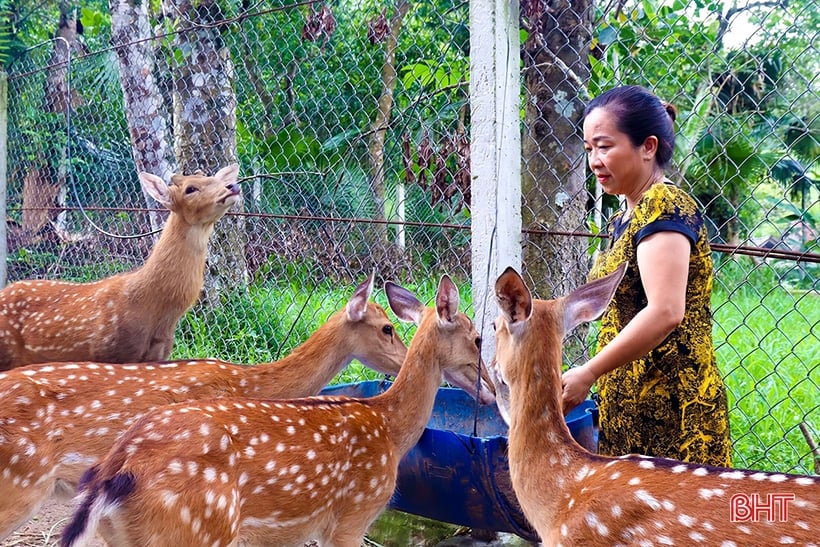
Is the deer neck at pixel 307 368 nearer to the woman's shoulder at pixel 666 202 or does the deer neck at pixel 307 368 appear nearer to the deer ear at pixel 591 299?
the deer ear at pixel 591 299

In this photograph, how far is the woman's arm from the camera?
259 centimetres

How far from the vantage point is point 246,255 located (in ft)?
19.4

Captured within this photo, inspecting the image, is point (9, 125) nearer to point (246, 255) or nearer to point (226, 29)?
point (226, 29)

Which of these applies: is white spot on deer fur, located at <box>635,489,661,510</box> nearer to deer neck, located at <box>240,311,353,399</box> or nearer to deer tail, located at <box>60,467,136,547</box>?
deer tail, located at <box>60,467,136,547</box>

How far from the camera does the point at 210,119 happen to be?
6078 millimetres

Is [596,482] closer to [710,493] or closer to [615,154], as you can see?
[710,493]

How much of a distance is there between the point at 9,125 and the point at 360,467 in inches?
241

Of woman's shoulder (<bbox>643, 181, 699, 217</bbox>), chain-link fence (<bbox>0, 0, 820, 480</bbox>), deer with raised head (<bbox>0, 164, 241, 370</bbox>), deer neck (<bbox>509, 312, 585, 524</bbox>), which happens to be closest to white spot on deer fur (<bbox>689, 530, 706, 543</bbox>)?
deer neck (<bbox>509, 312, 585, 524</bbox>)

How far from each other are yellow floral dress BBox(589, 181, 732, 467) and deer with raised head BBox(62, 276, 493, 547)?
843 millimetres

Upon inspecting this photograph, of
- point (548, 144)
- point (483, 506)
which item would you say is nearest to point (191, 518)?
point (483, 506)

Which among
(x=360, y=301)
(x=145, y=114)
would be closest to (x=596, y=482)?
(x=360, y=301)

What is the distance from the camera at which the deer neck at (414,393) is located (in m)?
3.48

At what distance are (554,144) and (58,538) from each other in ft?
9.82

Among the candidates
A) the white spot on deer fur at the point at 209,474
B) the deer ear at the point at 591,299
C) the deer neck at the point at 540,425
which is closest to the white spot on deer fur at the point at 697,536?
the deer neck at the point at 540,425
